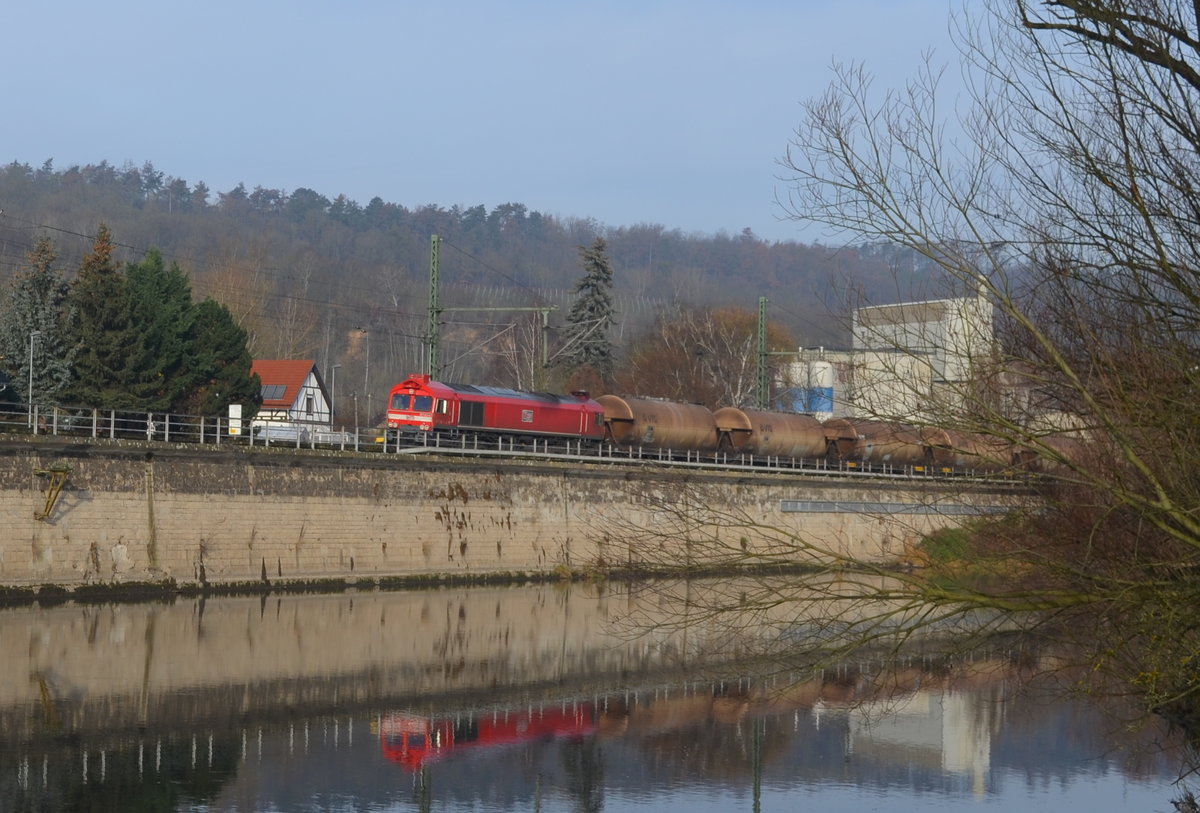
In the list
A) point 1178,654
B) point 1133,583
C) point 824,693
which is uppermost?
point 1133,583

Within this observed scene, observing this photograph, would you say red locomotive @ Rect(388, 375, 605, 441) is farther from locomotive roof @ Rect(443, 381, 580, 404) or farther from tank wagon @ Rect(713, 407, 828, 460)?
tank wagon @ Rect(713, 407, 828, 460)

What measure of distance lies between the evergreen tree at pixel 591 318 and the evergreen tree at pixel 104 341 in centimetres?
3635

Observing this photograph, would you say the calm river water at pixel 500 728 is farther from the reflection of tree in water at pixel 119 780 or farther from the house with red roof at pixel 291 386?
the house with red roof at pixel 291 386

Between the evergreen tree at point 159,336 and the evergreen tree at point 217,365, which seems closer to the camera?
the evergreen tree at point 159,336

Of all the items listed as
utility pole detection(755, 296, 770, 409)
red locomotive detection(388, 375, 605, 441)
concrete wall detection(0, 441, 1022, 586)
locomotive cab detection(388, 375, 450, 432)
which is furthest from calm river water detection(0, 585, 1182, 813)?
utility pole detection(755, 296, 770, 409)

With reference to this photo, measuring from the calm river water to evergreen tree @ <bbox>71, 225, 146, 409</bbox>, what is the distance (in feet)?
65.6

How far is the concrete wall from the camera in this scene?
34750mm

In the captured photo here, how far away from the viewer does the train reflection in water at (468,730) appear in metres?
20.6

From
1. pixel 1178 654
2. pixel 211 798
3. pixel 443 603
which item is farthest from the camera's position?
pixel 443 603

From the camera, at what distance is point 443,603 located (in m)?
39.0

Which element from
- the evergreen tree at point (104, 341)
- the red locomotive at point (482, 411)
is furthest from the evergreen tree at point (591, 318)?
the evergreen tree at point (104, 341)

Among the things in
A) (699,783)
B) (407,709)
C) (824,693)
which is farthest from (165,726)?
(824,693)

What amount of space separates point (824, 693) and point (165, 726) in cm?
1209

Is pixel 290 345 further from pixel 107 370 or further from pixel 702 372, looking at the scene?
pixel 107 370
